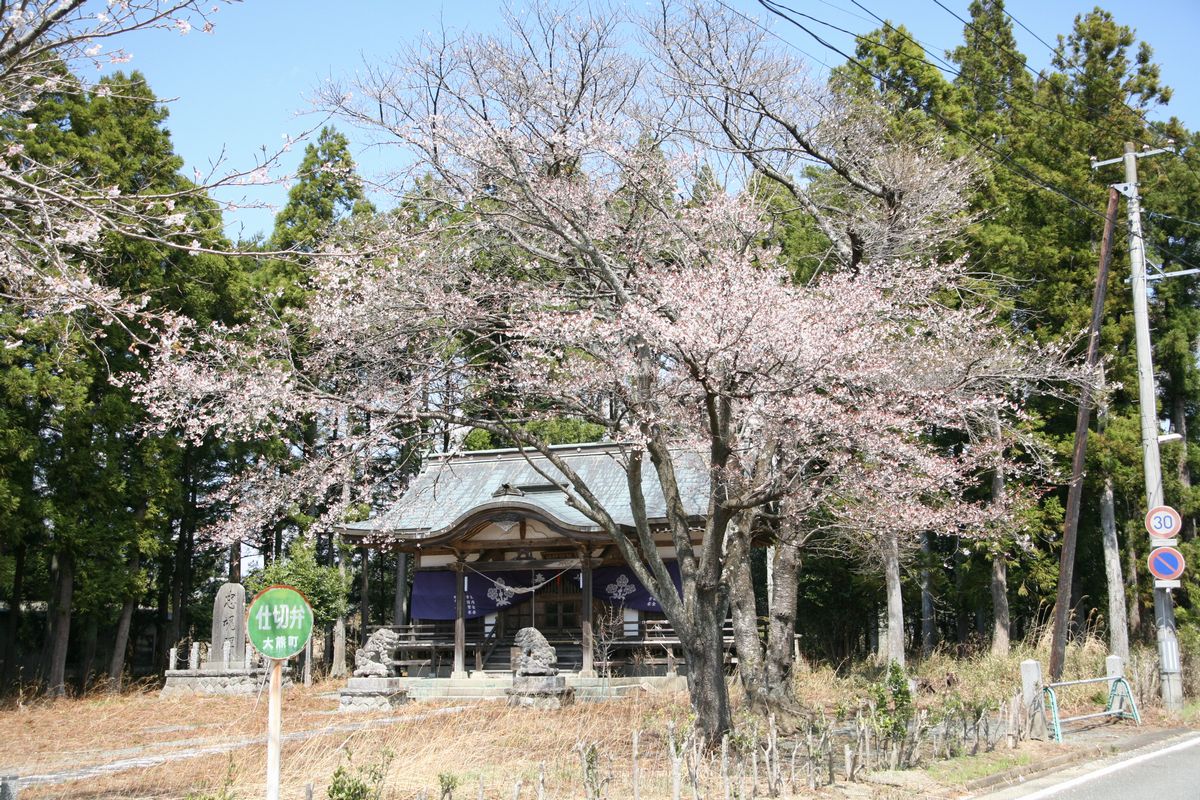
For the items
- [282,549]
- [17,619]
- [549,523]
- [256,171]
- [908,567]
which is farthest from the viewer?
[282,549]

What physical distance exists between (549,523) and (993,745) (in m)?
10.5

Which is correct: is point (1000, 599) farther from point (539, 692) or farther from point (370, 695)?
point (370, 695)

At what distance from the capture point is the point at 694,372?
28.1ft

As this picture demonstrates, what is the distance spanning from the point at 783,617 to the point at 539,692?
4.22m

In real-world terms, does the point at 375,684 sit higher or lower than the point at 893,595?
lower

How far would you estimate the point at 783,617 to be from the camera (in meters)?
13.1

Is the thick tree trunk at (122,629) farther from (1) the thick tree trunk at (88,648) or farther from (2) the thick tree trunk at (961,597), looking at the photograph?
(2) the thick tree trunk at (961,597)

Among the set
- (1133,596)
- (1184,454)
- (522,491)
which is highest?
(1184,454)

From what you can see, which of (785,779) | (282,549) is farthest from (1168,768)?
(282,549)

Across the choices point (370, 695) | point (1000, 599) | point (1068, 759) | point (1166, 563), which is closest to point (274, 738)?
point (1068, 759)

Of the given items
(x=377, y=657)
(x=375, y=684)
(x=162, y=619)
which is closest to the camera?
(x=375, y=684)

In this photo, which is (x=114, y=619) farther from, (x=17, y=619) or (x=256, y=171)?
(x=256, y=171)

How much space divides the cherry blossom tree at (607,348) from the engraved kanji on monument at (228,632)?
9.76 m

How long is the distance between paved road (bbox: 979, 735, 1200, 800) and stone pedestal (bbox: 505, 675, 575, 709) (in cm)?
758
